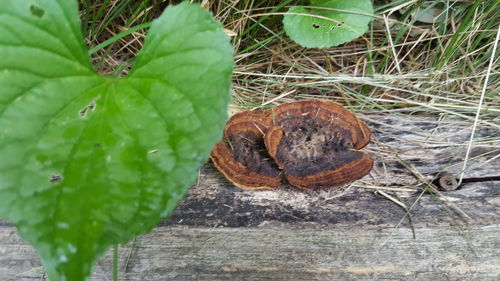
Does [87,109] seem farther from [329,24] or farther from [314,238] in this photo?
[329,24]

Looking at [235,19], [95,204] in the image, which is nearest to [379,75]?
[235,19]

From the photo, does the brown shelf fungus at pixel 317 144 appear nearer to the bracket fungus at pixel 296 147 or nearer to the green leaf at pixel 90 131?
the bracket fungus at pixel 296 147

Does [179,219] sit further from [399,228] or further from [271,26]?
[271,26]

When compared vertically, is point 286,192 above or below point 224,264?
above

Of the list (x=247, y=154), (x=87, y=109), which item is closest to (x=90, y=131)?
(x=87, y=109)

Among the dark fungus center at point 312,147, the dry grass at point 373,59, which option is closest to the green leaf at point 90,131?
the dark fungus center at point 312,147

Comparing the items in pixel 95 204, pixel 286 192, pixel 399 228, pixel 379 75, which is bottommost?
pixel 399 228
